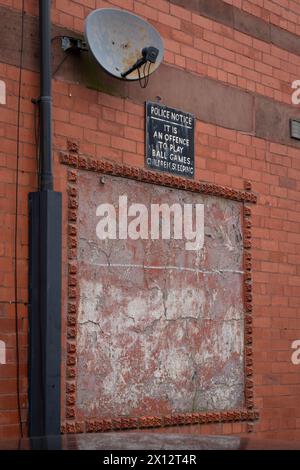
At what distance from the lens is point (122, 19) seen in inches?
309

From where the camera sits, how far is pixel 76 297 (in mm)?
7391

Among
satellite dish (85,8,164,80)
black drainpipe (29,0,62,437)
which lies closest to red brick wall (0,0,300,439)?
black drainpipe (29,0,62,437)

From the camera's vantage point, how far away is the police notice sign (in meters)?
8.29

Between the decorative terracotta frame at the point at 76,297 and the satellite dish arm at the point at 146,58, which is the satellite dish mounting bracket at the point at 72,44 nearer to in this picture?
the satellite dish arm at the point at 146,58

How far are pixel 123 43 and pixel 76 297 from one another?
241 cm

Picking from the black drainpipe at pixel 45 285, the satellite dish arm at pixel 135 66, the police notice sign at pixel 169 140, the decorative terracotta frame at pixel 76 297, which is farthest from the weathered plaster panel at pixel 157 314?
the satellite dish arm at pixel 135 66

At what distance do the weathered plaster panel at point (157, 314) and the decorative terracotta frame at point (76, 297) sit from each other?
0.24 ft

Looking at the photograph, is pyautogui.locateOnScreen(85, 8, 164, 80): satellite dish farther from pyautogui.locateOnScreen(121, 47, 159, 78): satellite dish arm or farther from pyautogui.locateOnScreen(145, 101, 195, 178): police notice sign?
pyautogui.locateOnScreen(145, 101, 195, 178): police notice sign

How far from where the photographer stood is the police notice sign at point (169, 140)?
27.2 ft

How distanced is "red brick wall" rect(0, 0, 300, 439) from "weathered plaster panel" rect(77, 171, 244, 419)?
31cm

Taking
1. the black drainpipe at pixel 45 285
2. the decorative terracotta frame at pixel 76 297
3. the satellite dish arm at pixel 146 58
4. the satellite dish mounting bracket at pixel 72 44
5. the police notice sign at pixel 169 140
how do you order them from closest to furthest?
the black drainpipe at pixel 45 285, the decorative terracotta frame at pixel 76 297, the satellite dish mounting bracket at pixel 72 44, the satellite dish arm at pixel 146 58, the police notice sign at pixel 169 140

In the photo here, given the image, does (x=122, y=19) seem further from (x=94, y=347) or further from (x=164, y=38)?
(x=94, y=347)

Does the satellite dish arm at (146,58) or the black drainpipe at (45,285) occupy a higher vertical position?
the satellite dish arm at (146,58)

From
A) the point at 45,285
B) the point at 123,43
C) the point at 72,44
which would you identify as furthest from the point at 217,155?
the point at 45,285
